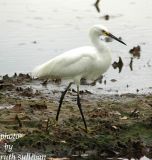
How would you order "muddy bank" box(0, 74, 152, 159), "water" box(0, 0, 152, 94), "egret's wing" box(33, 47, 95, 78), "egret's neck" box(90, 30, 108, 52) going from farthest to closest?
1. "water" box(0, 0, 152, 94)
2. "egret's neck" box(90, 30, 108, 52)
3. "egret's wing" box(33, 47, 95, 78)
4. "muddy bank" box(0, 74, 152, 159)

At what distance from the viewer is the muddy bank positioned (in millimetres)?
8758

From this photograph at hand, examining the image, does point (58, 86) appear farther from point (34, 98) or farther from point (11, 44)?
point (11, 44)

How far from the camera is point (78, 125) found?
31.3 feet

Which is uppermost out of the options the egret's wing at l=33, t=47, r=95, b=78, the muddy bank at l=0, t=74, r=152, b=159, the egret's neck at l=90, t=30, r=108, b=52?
the egret's neck at l=90, t=30, r=108, b=52

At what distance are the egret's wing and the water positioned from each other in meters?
2.61

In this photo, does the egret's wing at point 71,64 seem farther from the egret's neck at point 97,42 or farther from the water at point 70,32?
the water at point 70,32

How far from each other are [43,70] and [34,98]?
1.73m

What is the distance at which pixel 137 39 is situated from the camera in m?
16.0

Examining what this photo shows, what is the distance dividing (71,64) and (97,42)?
1.72 feet

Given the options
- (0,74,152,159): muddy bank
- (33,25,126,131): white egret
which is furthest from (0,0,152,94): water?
(33,25,126,131): white egret

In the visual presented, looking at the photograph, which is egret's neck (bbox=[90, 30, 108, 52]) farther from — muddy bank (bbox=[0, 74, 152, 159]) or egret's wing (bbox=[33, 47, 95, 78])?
muddy bank (bbox=[0, 74, 152, 159])

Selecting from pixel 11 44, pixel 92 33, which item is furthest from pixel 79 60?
pixel 11 44

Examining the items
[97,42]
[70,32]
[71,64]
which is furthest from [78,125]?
[70,32]

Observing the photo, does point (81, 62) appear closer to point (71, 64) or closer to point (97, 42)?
point (71, 64)
